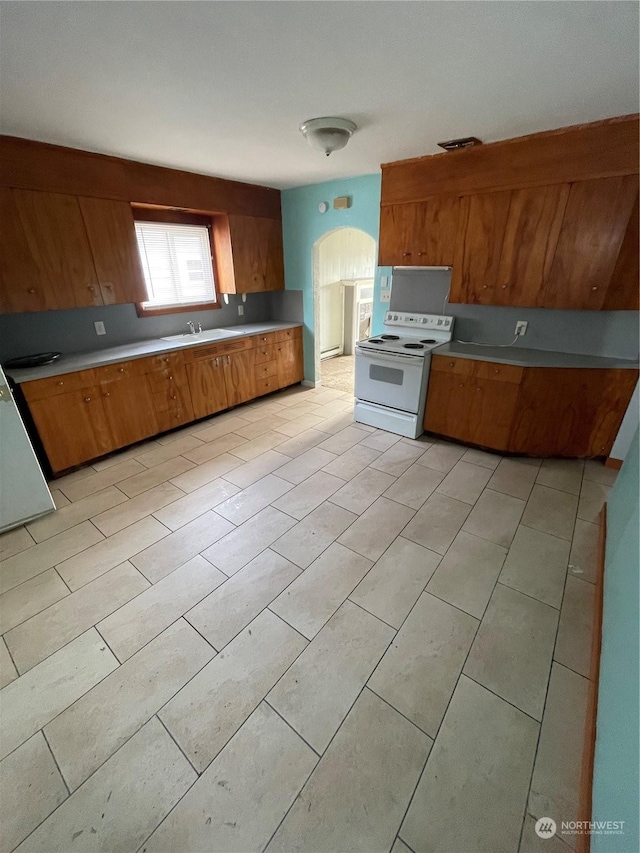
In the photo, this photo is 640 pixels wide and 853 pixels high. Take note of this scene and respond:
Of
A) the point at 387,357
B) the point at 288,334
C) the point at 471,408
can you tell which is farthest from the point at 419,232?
the point at 288,334

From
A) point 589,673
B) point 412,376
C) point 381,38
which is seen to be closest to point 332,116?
point 381,38

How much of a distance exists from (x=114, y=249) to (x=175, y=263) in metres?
0.83

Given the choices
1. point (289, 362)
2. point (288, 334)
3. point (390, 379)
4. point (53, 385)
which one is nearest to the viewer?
point (53, 385)

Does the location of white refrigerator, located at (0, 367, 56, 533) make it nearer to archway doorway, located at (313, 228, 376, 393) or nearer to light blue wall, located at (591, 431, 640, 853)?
light blue wall, located at (591, 431, 640, 853)

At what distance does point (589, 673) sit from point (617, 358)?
7.95ft

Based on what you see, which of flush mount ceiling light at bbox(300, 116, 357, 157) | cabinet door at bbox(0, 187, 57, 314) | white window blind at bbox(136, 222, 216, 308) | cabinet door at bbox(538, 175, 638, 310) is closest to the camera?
flush mount ceiling light at bbox(300, 116, 357, 157)

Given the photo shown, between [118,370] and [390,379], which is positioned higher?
[118,370]

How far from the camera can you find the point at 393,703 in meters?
1.39

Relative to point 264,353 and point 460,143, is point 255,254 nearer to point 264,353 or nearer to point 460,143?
point 264,353

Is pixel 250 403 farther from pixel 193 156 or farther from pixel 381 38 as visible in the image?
pixel 381 38

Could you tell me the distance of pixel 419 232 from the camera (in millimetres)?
3125

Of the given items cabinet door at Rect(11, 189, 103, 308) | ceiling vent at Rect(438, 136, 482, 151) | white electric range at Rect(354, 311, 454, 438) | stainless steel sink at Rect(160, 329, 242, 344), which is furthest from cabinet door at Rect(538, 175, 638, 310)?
cabinet door at Rect(11, 189, 103, 308)

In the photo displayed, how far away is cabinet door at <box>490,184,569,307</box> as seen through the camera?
2.52 meters

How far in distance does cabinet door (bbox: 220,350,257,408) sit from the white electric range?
1.35m
